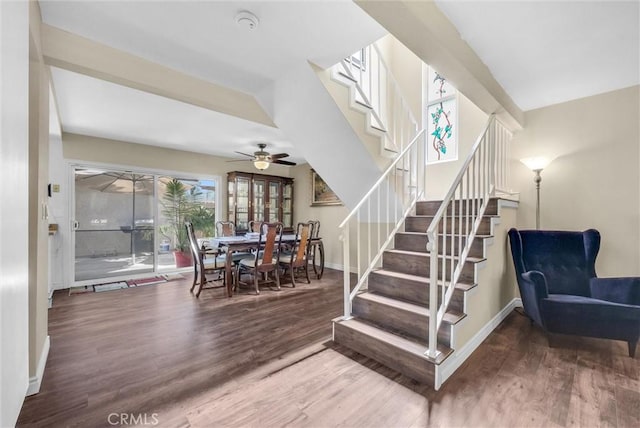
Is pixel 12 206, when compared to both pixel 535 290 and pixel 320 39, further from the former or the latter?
pixel 535 290

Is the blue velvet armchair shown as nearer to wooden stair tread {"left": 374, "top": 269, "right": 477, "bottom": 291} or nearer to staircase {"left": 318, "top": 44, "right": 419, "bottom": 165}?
wooden stair tread {"left": 374, "top": 269, "right": 477, "bottom": 291}

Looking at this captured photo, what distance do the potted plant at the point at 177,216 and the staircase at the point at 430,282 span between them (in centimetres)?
409

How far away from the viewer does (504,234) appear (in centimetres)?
282

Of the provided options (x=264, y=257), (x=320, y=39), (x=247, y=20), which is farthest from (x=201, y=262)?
(x=320, y=39)

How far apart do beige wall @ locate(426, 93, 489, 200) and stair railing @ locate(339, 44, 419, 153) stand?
0.69 m

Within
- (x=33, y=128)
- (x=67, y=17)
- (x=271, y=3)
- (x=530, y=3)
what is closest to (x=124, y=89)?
(x=67, y=17)

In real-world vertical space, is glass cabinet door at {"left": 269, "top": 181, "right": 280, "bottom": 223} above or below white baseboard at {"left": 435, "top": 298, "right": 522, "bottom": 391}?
above

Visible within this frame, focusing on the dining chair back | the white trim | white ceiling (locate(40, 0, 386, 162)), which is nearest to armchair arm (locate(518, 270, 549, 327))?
white ceiling (locate(40, 0, 386, 162))

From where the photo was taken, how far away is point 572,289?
2637 millimetres

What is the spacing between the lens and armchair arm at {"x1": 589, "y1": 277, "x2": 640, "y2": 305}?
2.19 metres

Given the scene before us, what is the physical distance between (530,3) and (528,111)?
200 cm

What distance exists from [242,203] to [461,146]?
13.8 ft
